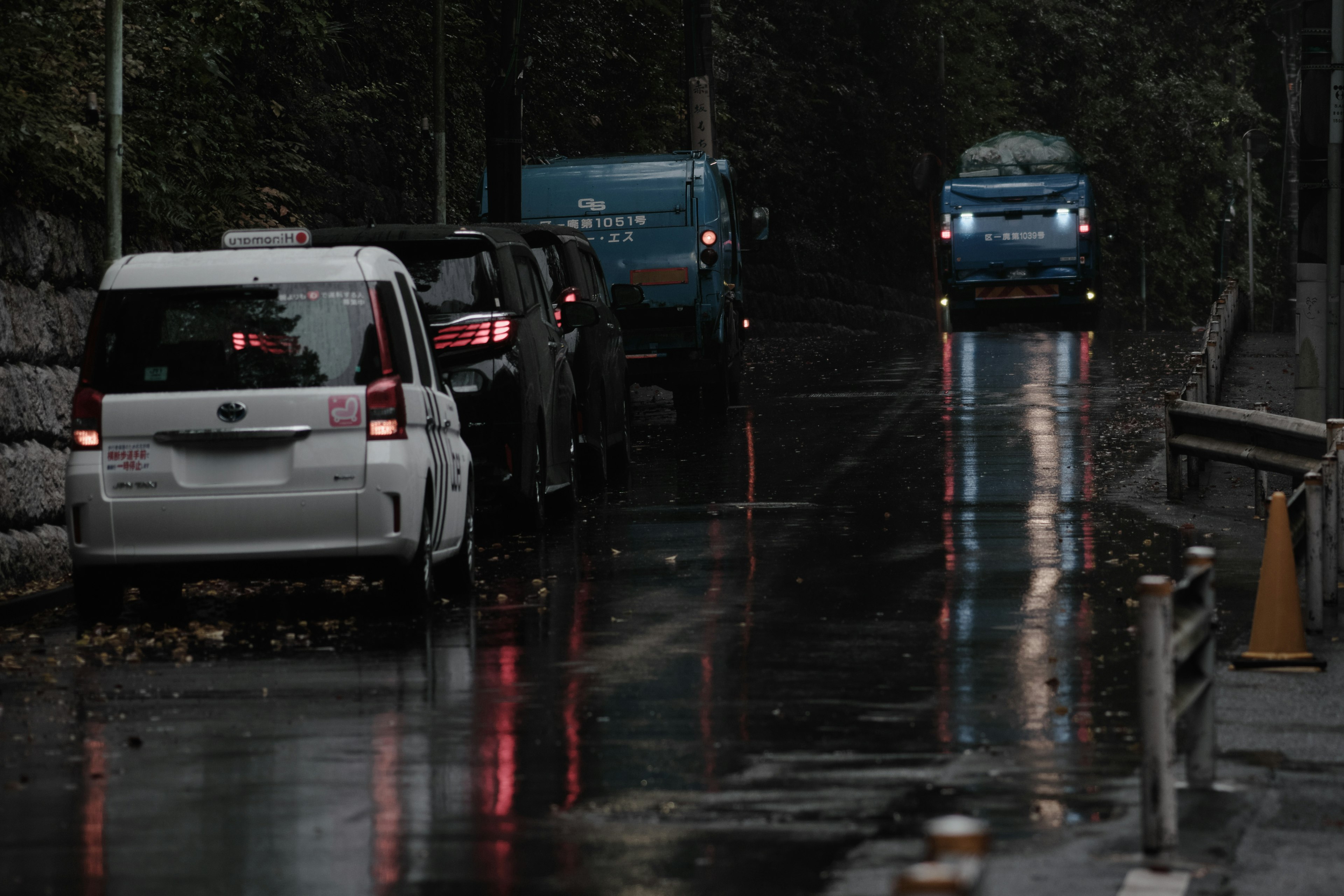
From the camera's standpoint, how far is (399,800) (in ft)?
24.0

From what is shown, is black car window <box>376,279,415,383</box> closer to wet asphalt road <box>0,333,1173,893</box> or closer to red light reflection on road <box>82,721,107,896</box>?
wet asphalt road <box>0,333,1173,893</box>

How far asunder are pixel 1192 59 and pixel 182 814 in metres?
65.6

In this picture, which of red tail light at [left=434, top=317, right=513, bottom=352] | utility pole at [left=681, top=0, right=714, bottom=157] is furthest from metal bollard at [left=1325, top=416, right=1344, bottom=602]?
utility pole at [left=681, top=0, right=714, bottom=157]

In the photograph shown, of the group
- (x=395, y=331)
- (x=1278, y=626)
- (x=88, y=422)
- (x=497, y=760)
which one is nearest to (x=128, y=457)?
(x=88, y=422)

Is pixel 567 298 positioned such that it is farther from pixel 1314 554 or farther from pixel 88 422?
pixel 1314 554

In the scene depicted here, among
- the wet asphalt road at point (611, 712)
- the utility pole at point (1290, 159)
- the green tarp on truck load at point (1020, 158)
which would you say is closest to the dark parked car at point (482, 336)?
the wet asphalt road at point (611, 712)

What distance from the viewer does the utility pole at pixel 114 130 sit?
14.2 m

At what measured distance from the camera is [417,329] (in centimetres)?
Answer: 1259

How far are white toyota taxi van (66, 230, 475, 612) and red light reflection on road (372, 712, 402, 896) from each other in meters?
2.77

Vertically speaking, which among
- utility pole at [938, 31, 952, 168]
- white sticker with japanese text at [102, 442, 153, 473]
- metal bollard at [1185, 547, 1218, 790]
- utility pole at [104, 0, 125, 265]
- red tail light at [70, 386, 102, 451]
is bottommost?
metal bollard at [1185, 547, 1218, 790]

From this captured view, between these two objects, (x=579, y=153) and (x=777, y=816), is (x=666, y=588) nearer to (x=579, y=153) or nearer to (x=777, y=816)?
(x=777, y=816)

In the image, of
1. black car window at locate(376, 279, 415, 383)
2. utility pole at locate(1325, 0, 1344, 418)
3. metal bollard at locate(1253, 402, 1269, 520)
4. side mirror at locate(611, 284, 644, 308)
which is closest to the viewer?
black car window at locate(376, 279, 415, 383)

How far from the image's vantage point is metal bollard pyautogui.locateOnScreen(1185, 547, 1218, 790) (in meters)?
7.29

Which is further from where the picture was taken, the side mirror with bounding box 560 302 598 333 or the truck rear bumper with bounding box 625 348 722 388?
the truck rear bumper with bounding box 625 348 722 388
